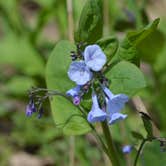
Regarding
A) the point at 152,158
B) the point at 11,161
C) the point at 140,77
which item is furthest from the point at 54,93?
the point at 11,161

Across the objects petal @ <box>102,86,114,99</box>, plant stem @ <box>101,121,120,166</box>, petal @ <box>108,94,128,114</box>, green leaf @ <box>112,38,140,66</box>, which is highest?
green leaf @ <box>112,38,140,66</box>

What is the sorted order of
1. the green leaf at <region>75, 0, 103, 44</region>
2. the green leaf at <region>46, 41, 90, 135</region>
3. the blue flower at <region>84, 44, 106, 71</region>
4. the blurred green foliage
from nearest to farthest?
the blue flower at <region>84, 44, 106, 71</region> → the green leaf at <region>75, 0, 103, 44</region> → the green leaf at <region>46, 41, 90, 135</region> → the blurred green foliage

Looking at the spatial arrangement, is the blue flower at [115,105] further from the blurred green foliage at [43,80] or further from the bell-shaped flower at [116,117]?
the blurred green foliage at [43,80]

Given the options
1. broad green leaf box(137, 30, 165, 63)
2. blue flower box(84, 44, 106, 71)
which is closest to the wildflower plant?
blue flower box(84, 44, 106, 71)

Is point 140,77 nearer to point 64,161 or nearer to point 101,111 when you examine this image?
point 101,111

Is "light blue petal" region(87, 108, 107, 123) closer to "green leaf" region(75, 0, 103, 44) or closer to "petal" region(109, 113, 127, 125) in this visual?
"petal" region(109, 113, 127, 125)

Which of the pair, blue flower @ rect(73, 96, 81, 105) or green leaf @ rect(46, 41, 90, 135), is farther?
green leaf @ rect(46, 41, 90, 135)

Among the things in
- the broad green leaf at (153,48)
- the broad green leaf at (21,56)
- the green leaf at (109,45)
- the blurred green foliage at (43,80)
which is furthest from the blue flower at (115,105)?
the broad green leaf at (21,56)
